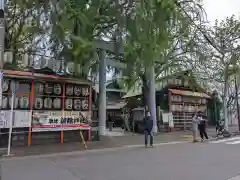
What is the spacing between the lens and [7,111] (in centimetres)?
1500

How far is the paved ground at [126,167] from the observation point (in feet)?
28.9

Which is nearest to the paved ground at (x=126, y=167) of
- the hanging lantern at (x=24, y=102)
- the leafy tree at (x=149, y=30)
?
the hanging lantern at (x=24, y=102)

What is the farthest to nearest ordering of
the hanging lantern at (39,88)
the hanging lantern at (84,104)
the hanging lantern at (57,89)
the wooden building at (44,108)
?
the hanging lantern at (84,104)
the hanging lantern at (57,89)
the hanging lantern at (39,88)
the wooden building at (44,108)

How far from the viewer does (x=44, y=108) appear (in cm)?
1642

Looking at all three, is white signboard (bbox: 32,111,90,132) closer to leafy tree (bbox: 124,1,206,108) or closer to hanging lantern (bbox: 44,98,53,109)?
hanging lantern (bbox: 44,98,53,109)

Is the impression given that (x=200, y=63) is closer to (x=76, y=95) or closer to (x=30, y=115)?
(x=76, y=95)

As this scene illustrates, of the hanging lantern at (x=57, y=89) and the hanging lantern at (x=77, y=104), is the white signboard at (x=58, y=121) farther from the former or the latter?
the hanging lantern at (x=57, y=89)

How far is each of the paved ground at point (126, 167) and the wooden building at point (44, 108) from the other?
329cm

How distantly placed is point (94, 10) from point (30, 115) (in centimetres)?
1228

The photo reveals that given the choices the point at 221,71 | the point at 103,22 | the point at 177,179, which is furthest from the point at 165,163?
the point at 221,71

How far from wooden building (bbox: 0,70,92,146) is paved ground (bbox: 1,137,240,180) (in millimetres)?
3290

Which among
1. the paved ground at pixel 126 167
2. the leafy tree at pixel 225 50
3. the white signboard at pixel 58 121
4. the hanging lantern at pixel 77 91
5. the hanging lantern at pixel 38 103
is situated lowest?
the paved ground at pixel 126 167

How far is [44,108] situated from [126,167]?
7.57 m

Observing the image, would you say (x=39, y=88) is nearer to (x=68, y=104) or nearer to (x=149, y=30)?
(x=68, y=104)
